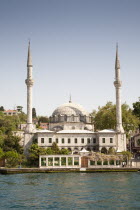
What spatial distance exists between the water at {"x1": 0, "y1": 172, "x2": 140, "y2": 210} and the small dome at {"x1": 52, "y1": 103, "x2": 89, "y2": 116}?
99.4 ft

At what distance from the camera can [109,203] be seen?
23156 mm

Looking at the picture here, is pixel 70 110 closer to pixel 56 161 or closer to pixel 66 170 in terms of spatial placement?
pixel 56 161

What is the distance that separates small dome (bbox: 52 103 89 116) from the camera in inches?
2499

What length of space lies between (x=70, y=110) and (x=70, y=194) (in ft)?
123

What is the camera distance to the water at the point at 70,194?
22688mm

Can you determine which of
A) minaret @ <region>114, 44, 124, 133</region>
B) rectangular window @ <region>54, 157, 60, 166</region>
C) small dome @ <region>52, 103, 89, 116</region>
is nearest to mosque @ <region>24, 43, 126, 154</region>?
minaret @ <region>114, 44, 124, 133</region>

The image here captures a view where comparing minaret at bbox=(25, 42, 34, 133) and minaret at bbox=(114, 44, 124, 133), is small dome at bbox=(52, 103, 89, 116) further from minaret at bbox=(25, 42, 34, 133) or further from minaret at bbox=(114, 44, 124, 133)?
minaret at bbox=(114, 44, 124, 133)

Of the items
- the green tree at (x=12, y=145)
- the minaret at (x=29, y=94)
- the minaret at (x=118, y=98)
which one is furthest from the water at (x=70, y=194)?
the minaret at (x=118, y=98)

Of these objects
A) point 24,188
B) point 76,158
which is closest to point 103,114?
point 76,158

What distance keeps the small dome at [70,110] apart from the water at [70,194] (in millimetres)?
30300

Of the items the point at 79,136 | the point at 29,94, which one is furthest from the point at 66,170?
the point at 29,94

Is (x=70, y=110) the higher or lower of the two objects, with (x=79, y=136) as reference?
higher

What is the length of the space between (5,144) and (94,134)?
12.8m

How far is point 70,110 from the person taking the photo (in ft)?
209
